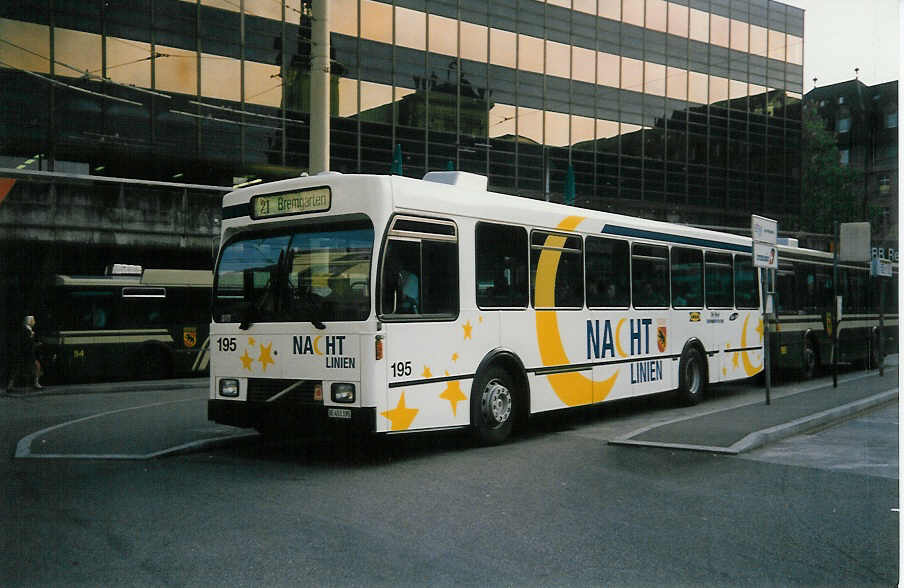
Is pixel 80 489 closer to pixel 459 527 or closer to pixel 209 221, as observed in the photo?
pixel 459 527

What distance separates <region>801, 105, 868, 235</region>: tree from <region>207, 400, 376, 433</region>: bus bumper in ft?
24.9

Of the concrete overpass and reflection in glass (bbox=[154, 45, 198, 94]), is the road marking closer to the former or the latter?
the concrete overpass

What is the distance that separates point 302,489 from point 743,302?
430 inches

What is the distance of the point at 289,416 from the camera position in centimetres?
856

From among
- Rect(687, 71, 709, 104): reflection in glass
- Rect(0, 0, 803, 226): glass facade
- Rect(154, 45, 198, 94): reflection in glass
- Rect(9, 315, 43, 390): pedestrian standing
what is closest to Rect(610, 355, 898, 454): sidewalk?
Rect(0, 0, 803, 226): glass facade

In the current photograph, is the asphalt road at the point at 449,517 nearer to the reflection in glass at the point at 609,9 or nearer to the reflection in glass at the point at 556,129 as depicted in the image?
the reflection in glass at the point at 609,9

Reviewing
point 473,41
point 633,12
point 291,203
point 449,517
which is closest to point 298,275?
point 291,203

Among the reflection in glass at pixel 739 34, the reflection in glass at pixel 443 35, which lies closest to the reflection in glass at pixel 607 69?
the reflection in glass at pixel 739 34

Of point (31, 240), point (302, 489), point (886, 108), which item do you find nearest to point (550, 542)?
point (302, 489)

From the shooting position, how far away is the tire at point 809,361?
1822 cm

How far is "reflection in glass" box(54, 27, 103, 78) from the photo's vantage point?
24.5 meters

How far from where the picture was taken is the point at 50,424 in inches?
470

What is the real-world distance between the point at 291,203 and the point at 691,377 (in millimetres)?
7964

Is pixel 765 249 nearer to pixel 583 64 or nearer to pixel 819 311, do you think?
pixel 819 311
